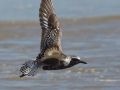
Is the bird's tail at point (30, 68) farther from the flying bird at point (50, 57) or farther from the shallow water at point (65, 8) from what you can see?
the shallow water at point (65, 8)

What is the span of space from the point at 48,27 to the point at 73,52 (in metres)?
2.99

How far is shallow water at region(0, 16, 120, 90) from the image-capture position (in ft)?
25.5

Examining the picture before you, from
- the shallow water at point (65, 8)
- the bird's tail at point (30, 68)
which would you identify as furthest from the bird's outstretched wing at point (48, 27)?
the shallow water at point (65, 8)

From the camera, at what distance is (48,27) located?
6.74 meters

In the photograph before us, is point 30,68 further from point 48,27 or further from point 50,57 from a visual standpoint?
point 48,27

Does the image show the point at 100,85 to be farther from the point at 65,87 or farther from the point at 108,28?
the point at 108,28

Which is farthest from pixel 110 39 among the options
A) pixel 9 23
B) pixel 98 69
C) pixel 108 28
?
pixel 9 23

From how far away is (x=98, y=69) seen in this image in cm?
854

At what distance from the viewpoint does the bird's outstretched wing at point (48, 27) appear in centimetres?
644

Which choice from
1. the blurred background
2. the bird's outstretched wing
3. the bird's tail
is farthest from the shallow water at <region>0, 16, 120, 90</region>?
the bird's tail

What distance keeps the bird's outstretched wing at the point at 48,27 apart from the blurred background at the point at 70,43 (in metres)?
1.20

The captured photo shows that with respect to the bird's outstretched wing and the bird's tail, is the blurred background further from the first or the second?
the bird's tail

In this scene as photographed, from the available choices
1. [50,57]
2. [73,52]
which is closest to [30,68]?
[50,57]

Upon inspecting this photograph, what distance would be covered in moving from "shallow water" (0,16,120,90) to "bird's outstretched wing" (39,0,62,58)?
119cm
